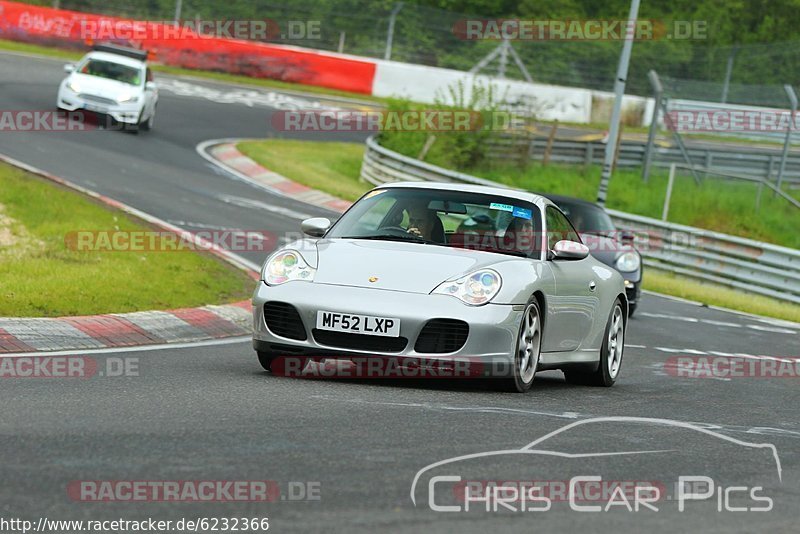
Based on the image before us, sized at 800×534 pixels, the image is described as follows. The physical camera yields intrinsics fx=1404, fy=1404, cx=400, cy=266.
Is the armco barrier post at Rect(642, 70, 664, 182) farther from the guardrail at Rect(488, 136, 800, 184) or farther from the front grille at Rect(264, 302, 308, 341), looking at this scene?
the front grille at Rect(264, 302, 308, 341)

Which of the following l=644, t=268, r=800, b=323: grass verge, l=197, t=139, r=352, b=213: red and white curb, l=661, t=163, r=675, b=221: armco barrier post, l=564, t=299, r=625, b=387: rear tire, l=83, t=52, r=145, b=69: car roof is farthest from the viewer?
l=83, t=52, r=145, b=69: car roof

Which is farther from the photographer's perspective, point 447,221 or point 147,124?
point 147,124

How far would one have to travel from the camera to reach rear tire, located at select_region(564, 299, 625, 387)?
10.7m

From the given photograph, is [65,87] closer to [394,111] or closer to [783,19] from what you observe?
[394,111]

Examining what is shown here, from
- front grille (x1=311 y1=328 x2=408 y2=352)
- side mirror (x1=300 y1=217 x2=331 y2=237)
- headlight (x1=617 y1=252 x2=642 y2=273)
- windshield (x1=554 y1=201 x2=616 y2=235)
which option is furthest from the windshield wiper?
windshield (x1=554 y1=201 x2=616 y2=235)

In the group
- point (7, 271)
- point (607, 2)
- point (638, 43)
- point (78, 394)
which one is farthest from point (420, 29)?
point (78, 394)

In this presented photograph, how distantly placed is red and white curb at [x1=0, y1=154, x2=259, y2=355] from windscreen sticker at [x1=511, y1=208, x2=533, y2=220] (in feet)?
9.92

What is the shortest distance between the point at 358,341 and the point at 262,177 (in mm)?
21711

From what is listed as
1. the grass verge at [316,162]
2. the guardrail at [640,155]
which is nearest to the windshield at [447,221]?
the grass verge at [316,162]

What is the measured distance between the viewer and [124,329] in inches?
432

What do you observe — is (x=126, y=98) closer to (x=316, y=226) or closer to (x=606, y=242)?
(x=606, y=242)

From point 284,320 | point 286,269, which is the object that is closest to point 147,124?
point 286,269

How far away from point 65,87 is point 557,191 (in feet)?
38.7

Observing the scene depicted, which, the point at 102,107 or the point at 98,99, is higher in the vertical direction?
the point at 98,99
